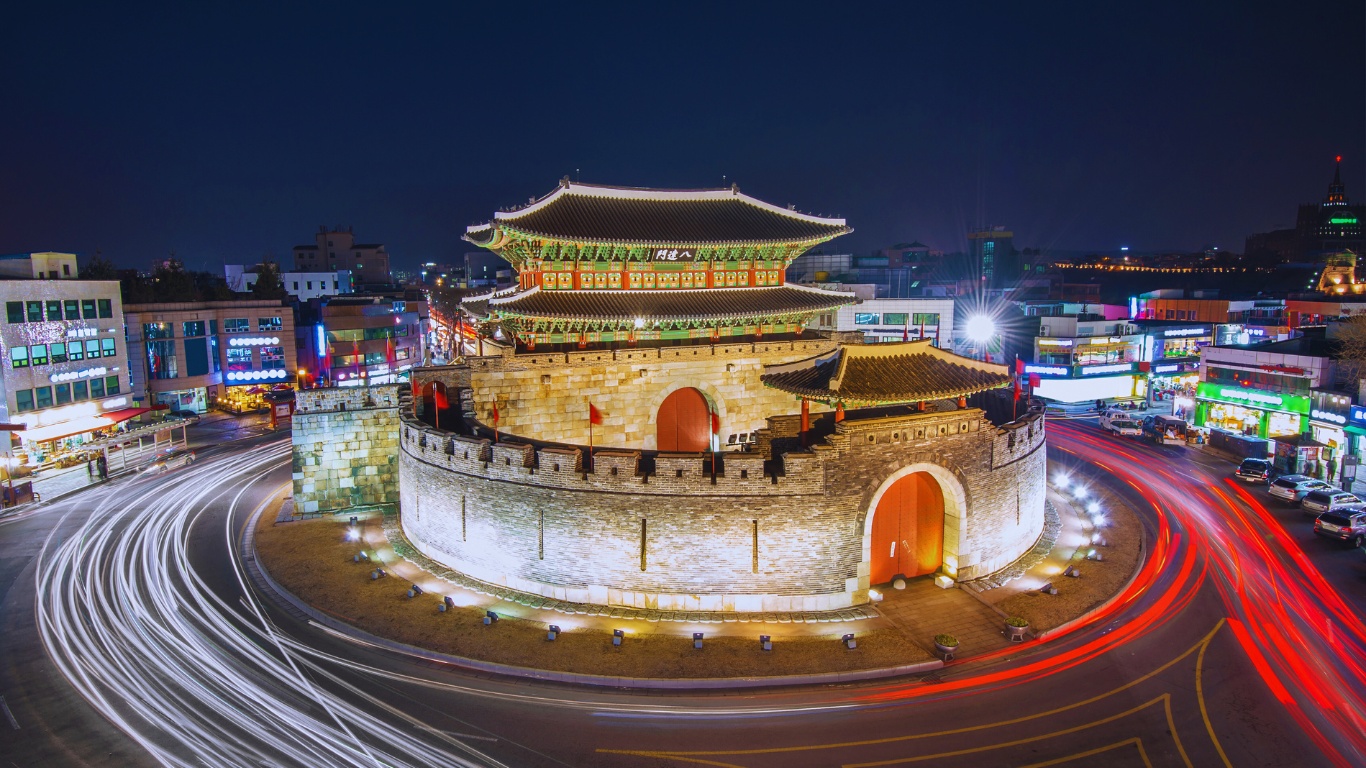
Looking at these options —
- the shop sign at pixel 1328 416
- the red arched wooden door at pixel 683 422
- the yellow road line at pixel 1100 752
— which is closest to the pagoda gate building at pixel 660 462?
the red arched wooden door at pixel 683 422

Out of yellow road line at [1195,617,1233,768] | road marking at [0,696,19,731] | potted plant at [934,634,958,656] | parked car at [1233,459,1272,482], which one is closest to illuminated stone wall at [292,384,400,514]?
road marking at [0,696,19,731]

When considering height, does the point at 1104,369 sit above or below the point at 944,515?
above

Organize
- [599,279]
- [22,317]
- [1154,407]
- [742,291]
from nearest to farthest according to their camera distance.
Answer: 1. [599,279]
2. [742,291]
3. [22,317]
4. [1154,407]

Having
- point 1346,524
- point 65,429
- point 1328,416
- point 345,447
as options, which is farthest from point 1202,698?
point 65,429

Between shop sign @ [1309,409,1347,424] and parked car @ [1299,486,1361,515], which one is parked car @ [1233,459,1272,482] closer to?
shop sign @ [1309,409,1347,424]

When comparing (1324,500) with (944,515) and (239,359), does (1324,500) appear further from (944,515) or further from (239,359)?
(239,359)

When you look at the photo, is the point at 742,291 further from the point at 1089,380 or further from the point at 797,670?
the point at 1089,380

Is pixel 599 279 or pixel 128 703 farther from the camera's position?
pixel 599 279

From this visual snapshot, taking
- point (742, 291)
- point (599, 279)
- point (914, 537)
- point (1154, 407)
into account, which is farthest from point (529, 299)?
point (1154, 407)
